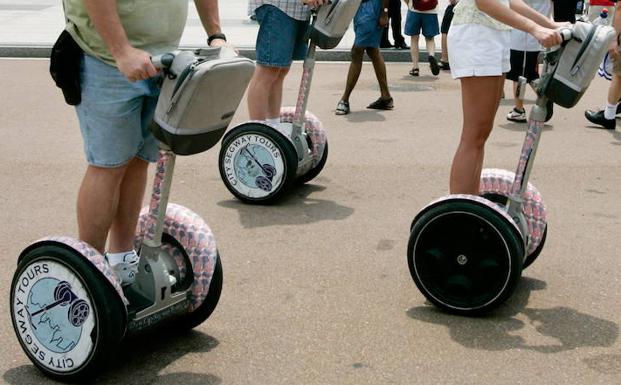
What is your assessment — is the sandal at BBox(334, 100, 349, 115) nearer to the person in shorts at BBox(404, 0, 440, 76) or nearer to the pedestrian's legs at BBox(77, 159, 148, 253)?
the person in shorts at BBox(404, 0, 440, 76)

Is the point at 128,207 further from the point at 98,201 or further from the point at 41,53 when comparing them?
the point at 41,53

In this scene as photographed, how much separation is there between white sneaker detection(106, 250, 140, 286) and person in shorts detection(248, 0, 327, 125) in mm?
2374

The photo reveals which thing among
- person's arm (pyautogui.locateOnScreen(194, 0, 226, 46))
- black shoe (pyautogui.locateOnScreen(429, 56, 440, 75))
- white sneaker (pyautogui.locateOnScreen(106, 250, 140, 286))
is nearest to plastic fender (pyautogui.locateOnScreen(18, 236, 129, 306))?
white sneaker (pyautogui.locateOnScreen(106, 250, 140, 286))

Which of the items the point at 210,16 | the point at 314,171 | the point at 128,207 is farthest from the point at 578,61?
the point at 314,171

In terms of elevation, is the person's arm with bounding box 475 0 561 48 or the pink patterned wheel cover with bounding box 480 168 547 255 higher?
the person's arm with bounding box 475 0 561 48

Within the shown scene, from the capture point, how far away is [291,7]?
6273mm

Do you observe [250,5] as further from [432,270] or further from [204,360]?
[204,360]

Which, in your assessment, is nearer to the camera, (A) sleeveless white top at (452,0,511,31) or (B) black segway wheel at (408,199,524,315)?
(B) black segway wheel at (408,199,524,315)

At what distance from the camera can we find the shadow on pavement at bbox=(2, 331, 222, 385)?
12.6 feet

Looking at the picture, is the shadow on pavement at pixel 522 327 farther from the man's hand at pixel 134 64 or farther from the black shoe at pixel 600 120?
the black shoe at pixel 600 120

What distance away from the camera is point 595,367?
3.97 meters

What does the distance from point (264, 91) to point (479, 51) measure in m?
2.19

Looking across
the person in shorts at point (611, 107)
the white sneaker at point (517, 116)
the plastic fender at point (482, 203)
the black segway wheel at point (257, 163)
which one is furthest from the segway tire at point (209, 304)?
the white sneaker at point (517, 116)

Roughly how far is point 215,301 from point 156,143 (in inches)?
26.0
